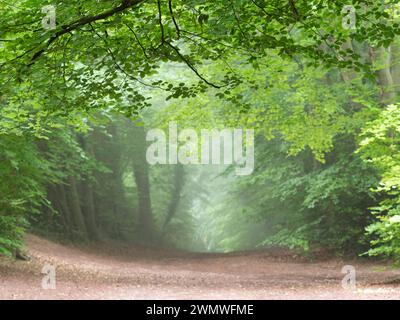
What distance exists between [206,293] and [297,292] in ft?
6.08

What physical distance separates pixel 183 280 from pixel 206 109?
503 centimetres

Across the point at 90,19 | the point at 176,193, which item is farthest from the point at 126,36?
the point at 176,193

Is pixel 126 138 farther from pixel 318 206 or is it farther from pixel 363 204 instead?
pixel 363 204

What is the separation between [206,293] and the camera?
1047 centimetres

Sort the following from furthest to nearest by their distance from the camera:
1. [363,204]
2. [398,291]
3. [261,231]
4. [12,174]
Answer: [261,231] < [363,204] < [12,174] < [398,291]

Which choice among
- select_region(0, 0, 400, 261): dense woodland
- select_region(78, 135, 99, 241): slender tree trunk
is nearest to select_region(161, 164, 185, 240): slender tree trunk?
select_region(0, 0, 400, 261): dense woodland

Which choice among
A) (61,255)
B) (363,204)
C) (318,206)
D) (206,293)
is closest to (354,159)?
(363,204)

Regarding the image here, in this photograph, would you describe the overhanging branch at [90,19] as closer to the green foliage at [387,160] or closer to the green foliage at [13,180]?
the green foliage at [13,180]

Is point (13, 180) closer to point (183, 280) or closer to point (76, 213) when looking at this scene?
point (183, 280)

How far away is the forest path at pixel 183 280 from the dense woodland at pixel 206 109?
812 millimetres

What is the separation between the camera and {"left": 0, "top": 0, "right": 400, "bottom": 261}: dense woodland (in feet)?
21.2

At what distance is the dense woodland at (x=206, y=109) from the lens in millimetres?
6469

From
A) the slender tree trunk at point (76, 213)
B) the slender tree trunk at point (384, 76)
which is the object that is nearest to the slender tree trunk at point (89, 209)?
the slender tree trunk at point (76, 213)

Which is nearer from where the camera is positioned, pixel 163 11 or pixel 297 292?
pixel 163 11
